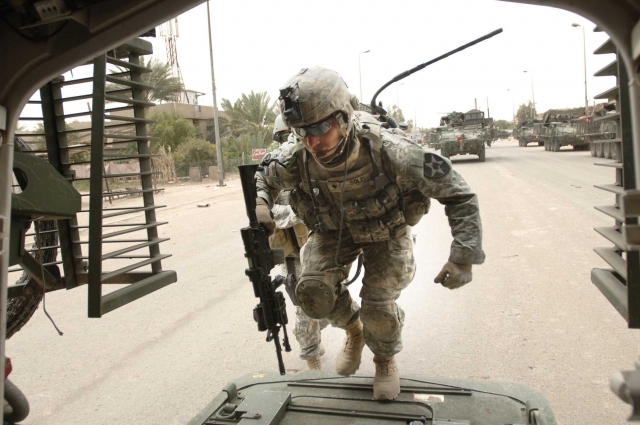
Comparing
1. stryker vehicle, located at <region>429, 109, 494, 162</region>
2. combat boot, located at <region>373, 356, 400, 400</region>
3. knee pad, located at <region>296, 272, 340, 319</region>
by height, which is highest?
stryker vehicle, located at <region>429, 109, 494, 162</region>

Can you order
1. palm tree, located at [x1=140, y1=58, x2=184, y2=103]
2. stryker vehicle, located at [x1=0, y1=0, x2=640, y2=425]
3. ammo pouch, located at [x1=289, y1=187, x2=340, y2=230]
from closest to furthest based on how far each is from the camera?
stryker vehicle, located at [x1=0, y1=0, x2=640, y2=425] → ammo pouch, located at [x1=289, y1=187, x2=340, y2=230] → palm tree, located at [x1=140, y1=58, x2=184, y2=103]

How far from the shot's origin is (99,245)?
2.26 m

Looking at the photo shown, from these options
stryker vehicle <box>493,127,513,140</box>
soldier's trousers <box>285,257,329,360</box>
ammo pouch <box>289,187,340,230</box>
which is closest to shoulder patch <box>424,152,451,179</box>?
ammo pouch <box>289,187,340,230</box>

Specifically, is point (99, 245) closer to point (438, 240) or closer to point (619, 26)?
point (619, 26)

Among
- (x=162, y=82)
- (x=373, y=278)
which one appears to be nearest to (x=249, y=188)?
(x=373, y=278)

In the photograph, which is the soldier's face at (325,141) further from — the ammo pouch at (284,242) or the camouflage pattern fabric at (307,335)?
the camouflage pattern fabric at (307,335)

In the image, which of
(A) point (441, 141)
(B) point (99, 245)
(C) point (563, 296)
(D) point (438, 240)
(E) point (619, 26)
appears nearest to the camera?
(E) point (619, 26)

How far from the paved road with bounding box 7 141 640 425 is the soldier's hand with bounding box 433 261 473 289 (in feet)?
2.99

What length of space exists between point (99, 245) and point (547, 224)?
21.9 ft

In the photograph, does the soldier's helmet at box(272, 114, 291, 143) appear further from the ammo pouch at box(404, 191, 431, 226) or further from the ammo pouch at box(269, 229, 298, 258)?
the ammo pouch at box(404, 191, 431, 226)

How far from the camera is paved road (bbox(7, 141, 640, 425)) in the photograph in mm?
3070

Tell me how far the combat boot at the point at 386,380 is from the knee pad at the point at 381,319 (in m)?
0.13

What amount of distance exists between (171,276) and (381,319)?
3.85 ft

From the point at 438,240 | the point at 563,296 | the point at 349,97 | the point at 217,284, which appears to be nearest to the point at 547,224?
the point at 438,240
